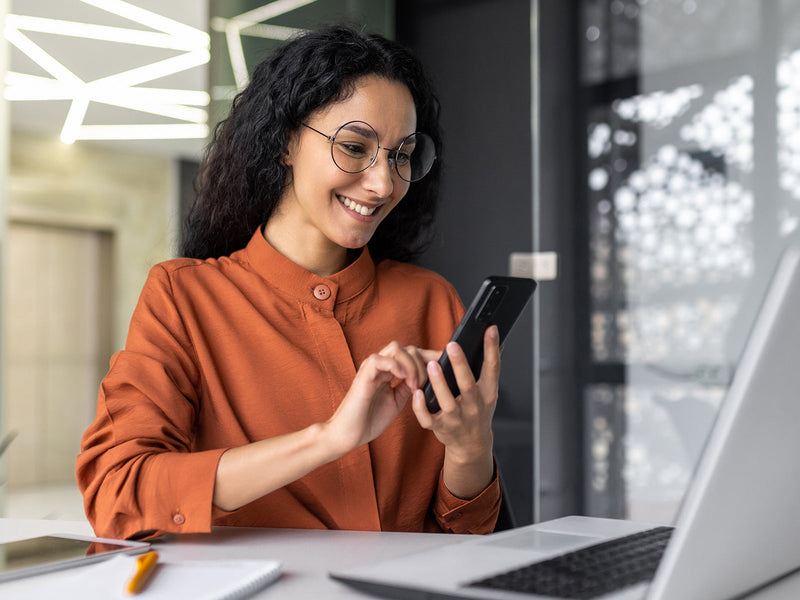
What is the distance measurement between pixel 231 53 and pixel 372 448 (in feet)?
7.08

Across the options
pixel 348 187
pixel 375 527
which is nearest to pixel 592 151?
pixel 348 187

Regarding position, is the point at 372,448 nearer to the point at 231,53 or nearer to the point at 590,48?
the point at 231,53

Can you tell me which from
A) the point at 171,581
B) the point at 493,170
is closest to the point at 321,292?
the point at 171,581

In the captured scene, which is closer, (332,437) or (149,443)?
(332,437)

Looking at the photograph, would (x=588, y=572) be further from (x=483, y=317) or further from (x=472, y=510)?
A: (x=472, y=510)

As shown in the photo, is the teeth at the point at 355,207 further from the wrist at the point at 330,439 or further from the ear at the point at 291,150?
the wrist at the point at 330,439

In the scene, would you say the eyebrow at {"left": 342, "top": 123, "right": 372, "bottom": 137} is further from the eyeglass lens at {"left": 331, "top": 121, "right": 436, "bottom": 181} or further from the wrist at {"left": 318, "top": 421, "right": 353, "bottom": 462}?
the wrist at {"left": 318, "top": 421, "right": 353, "bottom": 462}

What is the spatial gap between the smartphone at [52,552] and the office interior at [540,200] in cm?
172

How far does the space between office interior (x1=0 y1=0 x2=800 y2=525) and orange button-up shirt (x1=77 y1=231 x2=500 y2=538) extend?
4.74 feet

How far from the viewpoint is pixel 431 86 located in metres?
1.69

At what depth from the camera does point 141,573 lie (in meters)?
0.70

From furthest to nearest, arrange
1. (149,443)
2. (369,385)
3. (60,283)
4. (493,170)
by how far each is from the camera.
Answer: (493,170) < (60,283) < (149,443) < (369,385)

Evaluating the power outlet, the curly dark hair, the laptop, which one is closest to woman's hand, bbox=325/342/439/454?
the laptop

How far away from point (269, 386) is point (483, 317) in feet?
1.49
